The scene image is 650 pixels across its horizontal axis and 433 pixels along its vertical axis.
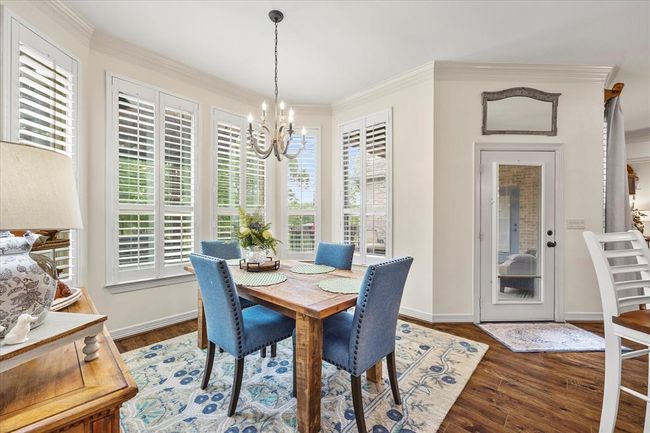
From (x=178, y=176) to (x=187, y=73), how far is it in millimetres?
1186

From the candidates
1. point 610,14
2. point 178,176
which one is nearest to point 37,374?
point 178,176

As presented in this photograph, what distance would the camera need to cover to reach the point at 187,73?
→ 331cm

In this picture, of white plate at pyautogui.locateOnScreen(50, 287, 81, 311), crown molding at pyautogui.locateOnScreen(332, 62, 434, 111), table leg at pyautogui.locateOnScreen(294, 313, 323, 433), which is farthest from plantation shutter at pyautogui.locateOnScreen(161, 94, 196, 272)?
table leg at pyautogui.locateOnScreen(294, 313, 323, 433)

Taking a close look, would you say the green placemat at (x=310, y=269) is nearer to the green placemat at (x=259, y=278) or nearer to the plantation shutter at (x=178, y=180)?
the green placemat at (x=259, y=278)

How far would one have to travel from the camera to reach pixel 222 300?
1.76 metres

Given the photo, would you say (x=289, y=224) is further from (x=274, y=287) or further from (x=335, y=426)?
(x=335, y=426)

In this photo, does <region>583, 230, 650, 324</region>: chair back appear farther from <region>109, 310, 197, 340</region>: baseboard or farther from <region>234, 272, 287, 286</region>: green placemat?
<region>109, 310, 197, 340</region>: baseboard

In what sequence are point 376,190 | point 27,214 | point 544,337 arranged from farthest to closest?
1. point 376,190
2. point 544,337
3. point 27,214

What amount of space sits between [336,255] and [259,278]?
2.82ft

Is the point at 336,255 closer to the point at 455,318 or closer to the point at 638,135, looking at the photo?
the point at 455,318

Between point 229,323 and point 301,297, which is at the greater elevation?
point 301,297

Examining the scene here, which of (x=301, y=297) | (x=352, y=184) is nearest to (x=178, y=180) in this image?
(x=352, y=184)

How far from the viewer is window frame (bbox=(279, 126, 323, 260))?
429cm

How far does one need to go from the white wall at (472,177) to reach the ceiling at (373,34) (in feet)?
1.03
